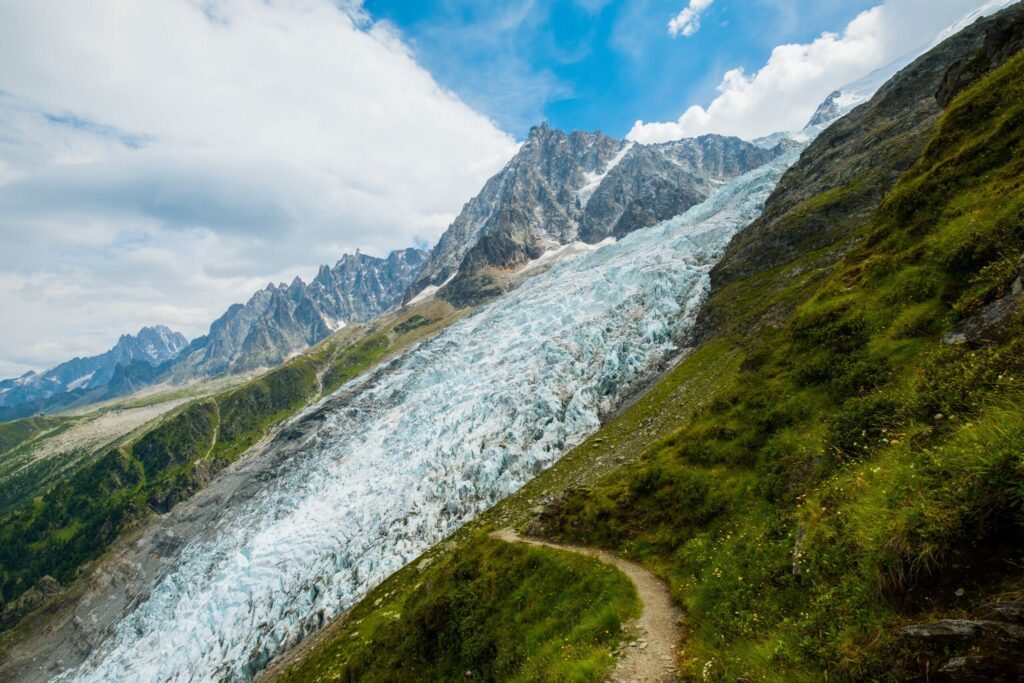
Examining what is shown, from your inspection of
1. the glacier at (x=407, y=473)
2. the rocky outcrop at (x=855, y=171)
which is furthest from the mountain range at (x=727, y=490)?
the rocky outcrop at (x=855, y=171)

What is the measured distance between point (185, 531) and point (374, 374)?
55066 millimetres

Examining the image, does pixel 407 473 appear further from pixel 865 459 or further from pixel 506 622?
pixel 865 459

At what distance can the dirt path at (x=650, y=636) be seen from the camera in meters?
9.49

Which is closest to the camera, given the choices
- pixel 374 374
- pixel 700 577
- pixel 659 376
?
pixel 700 577

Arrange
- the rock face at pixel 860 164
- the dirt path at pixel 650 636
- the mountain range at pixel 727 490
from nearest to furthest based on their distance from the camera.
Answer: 1. the mountain range at pixel 727 490
2. the dirt path at pixel 650 636
3. the rock face at pixel 860 164

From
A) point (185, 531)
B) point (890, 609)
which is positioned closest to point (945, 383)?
point (890, 609)

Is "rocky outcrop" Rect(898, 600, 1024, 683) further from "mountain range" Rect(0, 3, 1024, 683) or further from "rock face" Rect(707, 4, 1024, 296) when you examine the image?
"rock face" Rect(707, 4, 1024, 296)

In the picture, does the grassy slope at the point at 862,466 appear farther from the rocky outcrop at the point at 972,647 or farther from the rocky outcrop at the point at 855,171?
the rocky outcrop at the point at 855,171

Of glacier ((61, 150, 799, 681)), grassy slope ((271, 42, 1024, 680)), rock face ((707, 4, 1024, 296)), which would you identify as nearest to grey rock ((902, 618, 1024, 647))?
grassy slope ((271, 42, 1024, 680))

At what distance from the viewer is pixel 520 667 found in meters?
13.5

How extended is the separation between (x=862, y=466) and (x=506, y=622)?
503 inches

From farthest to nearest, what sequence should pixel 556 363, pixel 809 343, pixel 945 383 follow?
pixel 556 363
pixel 809 343
pixel 945 383

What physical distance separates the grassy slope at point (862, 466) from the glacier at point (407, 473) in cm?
→ 1876

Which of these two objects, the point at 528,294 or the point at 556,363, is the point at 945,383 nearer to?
the point at 556,363
